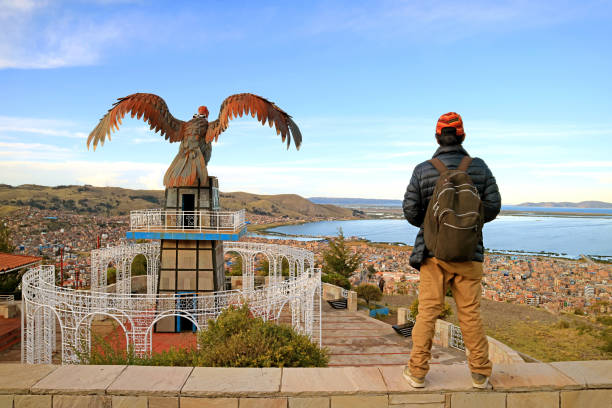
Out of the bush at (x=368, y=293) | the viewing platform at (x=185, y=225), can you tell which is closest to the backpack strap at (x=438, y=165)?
the viewing platform at (x=185, y=225)

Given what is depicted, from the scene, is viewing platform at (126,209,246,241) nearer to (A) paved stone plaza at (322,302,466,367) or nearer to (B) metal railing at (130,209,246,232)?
(B) metal railing at (130,209,246,232)

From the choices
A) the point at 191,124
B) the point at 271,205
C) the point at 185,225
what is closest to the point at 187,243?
the point at 185,225

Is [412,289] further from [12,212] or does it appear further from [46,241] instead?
[12,212]

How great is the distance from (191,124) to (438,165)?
1117 cm

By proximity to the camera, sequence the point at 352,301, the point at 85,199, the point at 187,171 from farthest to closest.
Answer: the point at 85,199 < the point at 352,301 < the point at 187,171

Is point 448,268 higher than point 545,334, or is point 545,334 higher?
point 448,268

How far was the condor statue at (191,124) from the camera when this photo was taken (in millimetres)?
11719

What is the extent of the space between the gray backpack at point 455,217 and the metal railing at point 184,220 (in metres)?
9.86

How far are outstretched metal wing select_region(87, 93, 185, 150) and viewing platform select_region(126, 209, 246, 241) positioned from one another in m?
2.53

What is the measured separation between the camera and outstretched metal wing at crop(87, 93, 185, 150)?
38.1ft

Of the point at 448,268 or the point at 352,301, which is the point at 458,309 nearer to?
the point at 448,268

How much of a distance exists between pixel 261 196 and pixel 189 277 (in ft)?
383

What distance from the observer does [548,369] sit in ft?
12.4

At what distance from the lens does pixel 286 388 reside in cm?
334
